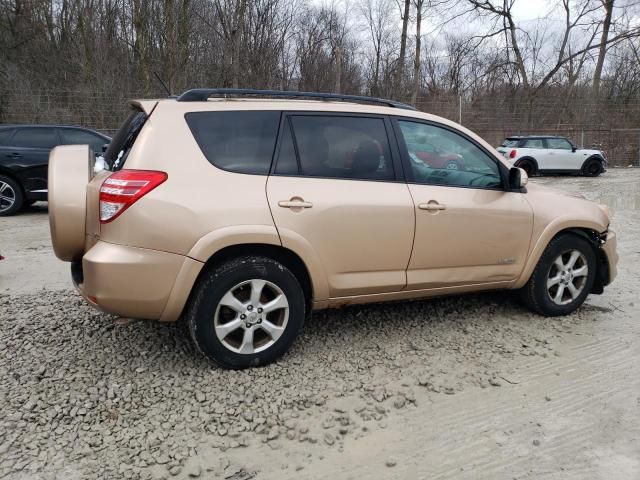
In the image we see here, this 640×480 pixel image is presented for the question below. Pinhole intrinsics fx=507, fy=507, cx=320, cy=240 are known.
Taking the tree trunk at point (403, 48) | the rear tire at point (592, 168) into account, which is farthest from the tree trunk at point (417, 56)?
the rear tire at point (592, 168)

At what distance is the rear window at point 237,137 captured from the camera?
125 inches

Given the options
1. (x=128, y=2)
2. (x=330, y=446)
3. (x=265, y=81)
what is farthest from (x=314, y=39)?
(x=330, y=446)

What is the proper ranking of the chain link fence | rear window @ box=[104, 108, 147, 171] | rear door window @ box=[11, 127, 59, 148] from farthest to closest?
the chain link fence
rear door window @ box=[11, 127, 59, 148]
rear window @ box=[104, 108, 147, 171]

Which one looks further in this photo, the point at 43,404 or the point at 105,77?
the point at 105,77

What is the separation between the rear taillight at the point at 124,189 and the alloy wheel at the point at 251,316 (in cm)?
78

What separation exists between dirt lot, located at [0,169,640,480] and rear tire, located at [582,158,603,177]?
52.2 feet

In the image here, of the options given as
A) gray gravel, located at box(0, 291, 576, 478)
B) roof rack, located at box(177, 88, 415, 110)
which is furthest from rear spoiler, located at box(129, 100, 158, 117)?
gray gravel, located at box(0, 291, 576, 478)

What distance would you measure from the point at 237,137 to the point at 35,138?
7848mm

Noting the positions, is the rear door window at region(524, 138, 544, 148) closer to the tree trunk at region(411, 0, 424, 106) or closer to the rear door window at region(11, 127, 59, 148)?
the tree trunk at region(411, 0, 424, 106)

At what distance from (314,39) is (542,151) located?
16.0m

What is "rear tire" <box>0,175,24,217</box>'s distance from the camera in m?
8.99

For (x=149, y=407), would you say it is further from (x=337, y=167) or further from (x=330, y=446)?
(x=337, y=167)

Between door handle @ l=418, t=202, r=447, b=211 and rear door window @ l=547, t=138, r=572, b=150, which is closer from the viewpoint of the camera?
door handle @ l=418, t=202, r=447, b=211

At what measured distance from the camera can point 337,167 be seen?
3.47 metres
